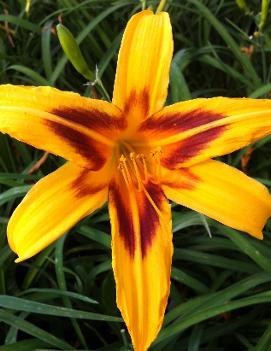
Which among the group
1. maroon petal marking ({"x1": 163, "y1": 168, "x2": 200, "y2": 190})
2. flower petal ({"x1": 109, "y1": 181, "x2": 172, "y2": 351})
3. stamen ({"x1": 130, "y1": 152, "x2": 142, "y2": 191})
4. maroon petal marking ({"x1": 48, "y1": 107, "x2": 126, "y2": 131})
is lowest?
flower petal ({"x1": 109, "y1": 181, "x2": 172, "y2": 351})

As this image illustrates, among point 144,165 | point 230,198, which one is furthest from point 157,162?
point 230,198

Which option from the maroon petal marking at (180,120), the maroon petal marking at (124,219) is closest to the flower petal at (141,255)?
the maroon petal marking at (124,219)

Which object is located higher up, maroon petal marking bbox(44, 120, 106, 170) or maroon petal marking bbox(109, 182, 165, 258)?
maroon petal marking bbox(44, 120, 106, 170)

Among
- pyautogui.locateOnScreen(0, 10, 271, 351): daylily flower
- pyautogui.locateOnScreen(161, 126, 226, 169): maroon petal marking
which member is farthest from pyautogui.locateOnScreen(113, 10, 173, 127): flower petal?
pyautogui.locateOnScreen(161, 126, 226, 169): maroon petal marking

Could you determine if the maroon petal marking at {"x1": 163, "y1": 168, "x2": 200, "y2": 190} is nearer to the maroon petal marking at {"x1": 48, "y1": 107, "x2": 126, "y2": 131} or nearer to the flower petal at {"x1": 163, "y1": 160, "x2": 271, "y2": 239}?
the flower petal at {"x1": 163, "y1": 160, "x2": 271, "y2": 239}

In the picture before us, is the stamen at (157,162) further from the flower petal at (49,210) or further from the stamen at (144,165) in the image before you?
the flower petal at (49,210)

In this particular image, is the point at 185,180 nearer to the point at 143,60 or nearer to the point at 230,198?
the point at 230,198
